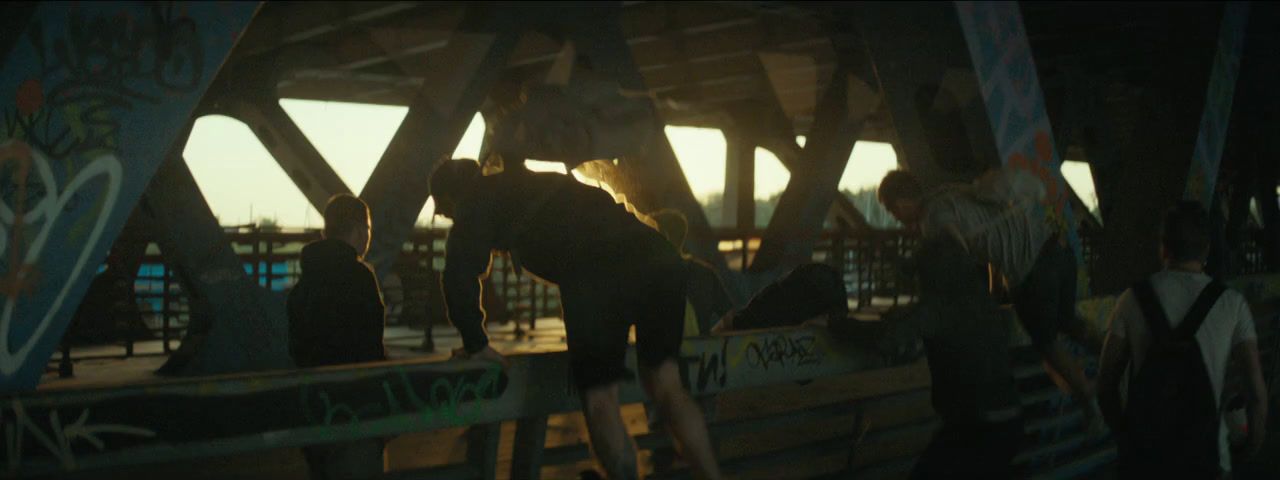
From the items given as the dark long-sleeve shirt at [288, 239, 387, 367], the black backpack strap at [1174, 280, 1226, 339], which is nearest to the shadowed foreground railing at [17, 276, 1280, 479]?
the black backpack strap at [1174, 280, 1226, 339]

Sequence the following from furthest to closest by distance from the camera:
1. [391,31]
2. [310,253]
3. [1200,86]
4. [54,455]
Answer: [391,31] → [1200,86] → [310,253] → [54,455]

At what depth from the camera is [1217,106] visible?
30.4 ft

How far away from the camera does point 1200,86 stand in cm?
903

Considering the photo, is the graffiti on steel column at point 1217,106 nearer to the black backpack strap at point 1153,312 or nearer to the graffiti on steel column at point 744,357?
the black backpack strap at point 1153,312

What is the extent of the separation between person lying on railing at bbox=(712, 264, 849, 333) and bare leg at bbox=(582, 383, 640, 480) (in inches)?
73.4

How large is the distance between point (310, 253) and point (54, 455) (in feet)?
7.24

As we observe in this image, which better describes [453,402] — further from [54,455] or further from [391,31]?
[391,31]

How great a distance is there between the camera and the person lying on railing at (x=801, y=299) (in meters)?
5.35

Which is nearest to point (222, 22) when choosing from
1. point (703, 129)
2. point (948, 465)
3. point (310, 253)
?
point (310, 253)

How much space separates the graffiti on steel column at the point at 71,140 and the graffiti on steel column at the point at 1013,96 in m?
4.74

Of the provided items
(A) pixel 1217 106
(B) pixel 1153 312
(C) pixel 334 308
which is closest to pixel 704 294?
(C) pixel 334 308

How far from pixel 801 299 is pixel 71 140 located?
312 cm

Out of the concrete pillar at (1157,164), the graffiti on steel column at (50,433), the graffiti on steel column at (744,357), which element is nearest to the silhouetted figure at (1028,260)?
the graffiti on steel column at (744,357)

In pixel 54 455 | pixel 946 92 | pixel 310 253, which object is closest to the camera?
pixel 54 455
